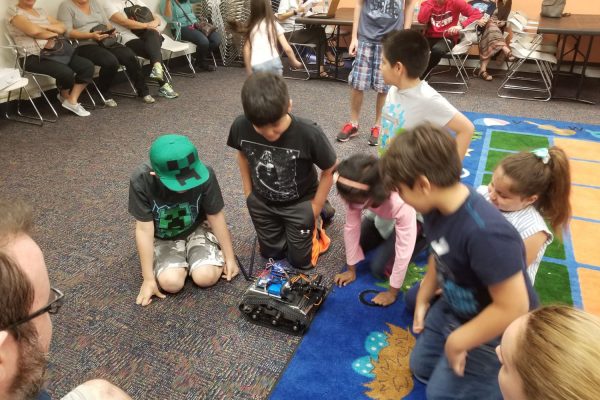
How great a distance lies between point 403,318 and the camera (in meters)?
1.84

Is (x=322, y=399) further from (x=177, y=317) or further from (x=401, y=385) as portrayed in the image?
(x=177, y=317)

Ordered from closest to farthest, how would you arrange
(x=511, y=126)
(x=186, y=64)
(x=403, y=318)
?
(x=403, y=318)
(x=511, y=126)
(x=186, y=64)

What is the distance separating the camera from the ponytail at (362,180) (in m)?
1.75

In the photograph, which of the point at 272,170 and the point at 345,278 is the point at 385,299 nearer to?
the point at 345,278

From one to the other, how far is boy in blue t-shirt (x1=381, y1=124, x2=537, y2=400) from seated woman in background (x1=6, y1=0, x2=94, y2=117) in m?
3.80

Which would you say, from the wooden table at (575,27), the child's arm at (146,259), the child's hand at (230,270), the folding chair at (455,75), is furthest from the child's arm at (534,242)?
the folding chair at (455,75)

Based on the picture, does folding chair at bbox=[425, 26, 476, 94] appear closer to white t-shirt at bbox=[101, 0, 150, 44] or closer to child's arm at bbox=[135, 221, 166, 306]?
white t-shirt at bbox=[101, 0, 150, 44]

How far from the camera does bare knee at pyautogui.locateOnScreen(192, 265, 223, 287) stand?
6.52 ft

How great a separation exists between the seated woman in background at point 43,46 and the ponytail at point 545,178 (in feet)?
12.9

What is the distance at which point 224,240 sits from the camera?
2062 millimetres

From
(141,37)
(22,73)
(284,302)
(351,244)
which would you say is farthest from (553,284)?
(141,37)

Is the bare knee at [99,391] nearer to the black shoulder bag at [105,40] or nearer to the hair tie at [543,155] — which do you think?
the hair tie at [543,155]

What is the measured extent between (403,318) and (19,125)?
3807 millimetres

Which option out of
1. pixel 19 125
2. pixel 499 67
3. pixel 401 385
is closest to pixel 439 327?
pixel 401 385
